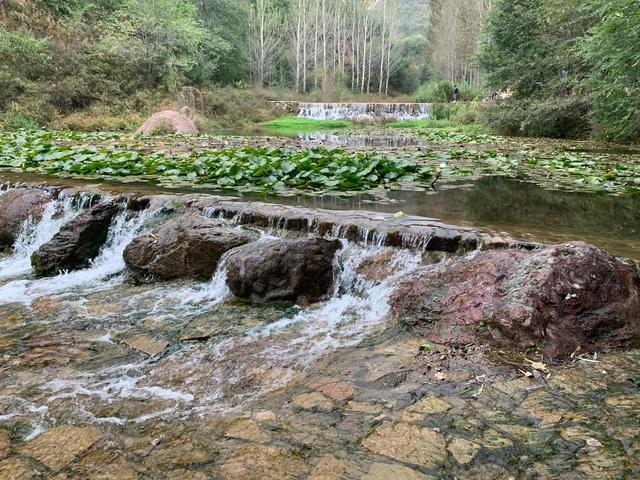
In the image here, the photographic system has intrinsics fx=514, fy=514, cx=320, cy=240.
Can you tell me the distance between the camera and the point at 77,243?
535 cm

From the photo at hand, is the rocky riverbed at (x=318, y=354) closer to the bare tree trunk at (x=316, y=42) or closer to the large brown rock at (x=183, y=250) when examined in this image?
the large brown rock at (x=183, y=250)

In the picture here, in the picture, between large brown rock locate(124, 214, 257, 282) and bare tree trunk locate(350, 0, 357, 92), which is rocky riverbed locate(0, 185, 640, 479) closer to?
large brown rock locate(124, 214, 257, 282)

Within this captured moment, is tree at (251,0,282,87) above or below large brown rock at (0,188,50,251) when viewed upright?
above

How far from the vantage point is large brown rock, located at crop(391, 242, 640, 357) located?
309cm

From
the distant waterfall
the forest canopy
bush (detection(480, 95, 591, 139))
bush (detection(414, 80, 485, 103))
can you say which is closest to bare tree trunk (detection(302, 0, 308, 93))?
the forest canopy

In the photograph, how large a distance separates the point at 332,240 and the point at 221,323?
1.28 metres

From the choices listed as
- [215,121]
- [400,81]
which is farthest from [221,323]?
[400,81]

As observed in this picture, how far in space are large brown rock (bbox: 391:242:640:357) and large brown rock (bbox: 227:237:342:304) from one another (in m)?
0.90

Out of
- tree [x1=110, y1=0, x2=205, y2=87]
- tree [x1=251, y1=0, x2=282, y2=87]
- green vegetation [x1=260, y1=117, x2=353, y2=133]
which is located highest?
tree [x1=251, y1=0, x2=282, y2=87]

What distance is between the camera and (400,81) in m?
47.2

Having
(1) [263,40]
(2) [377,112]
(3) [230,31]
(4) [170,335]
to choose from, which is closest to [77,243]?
(4) [170,335]

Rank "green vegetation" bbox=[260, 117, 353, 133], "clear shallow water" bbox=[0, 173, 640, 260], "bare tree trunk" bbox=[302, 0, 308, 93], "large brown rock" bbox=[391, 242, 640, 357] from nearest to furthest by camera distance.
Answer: "large brown rock" bbox=[391, 242, 640, 357]
"clear shallow water" bbox=[0, 173, 640, 260]
"green vegetation" bbox=[260, 117, 353, 133]
"bare tree trunk" bbox=[302, 0, 308, 93]

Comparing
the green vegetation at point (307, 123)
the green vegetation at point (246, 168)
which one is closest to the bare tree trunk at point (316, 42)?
the green vegetation at point (307, 123)

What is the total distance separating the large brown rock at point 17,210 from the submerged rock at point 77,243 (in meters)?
1.02
